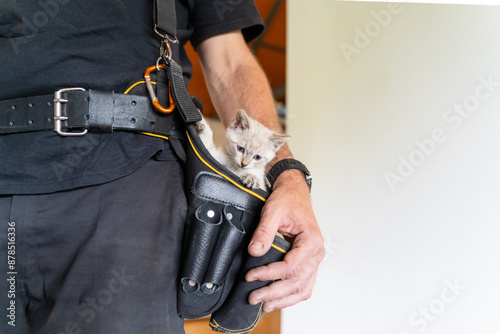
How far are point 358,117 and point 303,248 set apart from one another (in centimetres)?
105

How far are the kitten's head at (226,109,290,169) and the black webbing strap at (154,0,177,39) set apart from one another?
0.31 m

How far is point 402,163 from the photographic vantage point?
4.66ft

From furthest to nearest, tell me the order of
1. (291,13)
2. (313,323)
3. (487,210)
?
1. (291,13)
2. (313,323)
3. (487,210)

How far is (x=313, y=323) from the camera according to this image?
5.78ft

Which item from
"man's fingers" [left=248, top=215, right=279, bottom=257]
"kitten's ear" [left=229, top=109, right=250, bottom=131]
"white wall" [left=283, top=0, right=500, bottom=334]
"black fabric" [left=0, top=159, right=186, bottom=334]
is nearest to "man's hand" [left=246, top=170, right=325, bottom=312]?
"man's fingers" [left=248, top=215, right=279, bottom=257]

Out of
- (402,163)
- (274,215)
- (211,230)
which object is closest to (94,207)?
(211,230)

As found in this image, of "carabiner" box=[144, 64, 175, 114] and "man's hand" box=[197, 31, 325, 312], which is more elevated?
"carabiner" box=[144, 64, 175, 114]

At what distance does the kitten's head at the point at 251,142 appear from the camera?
1022mm

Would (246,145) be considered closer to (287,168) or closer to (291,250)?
(287,168)

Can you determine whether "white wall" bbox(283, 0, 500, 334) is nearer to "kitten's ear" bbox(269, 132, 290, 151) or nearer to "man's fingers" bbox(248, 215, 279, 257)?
"kitten's ear" bbox(269, 132, 290, 151)

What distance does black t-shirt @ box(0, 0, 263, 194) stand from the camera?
62 centimetres

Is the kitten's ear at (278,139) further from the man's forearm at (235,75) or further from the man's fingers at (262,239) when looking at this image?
the man's fingers at (262,239)

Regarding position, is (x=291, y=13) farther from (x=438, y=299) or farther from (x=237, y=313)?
(x=237, y=313)

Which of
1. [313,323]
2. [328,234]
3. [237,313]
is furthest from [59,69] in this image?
[313,323]
